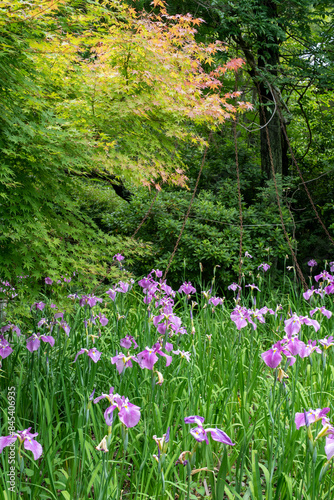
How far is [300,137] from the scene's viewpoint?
732cm

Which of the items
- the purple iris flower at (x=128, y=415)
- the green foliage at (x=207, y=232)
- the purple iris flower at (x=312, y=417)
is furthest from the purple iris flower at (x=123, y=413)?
the green foliage at (x=207, y=232)

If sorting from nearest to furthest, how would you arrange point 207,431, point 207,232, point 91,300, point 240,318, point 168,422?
1. point 207,431
2. point 168,422
3. point 240,318
4. point 91,300
5. point 207,232

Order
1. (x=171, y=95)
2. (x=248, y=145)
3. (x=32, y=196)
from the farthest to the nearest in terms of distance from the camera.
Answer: (x=248, y=145), (x=171, y=95), (x=32, y=196)

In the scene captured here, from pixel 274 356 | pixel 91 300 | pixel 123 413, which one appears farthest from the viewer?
pixel 91 300

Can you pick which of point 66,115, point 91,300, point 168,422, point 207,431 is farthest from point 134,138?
point 207,431

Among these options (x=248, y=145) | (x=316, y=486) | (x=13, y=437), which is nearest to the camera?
(x=13, y=437)

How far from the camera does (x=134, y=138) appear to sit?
320 cm

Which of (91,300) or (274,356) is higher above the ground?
(274,356)

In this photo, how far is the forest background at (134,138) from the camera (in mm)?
2125

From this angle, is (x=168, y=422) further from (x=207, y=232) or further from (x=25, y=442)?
(x=207, y=232)

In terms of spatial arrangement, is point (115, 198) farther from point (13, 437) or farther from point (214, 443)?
point (13, 437)

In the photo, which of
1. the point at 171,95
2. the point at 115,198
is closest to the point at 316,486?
the point at 171,95

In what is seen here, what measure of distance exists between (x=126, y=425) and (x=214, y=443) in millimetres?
1097

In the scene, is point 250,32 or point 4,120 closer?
point 4,120
